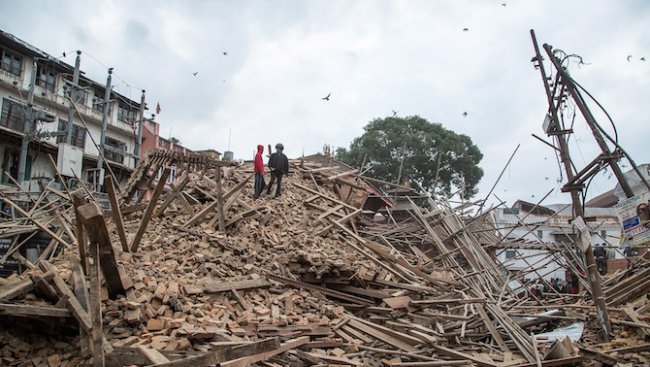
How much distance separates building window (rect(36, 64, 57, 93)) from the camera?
26422mm

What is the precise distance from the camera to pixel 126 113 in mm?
32594

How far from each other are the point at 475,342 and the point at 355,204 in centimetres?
808

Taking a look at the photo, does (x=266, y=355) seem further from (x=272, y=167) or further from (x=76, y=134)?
(x=76, y=134)

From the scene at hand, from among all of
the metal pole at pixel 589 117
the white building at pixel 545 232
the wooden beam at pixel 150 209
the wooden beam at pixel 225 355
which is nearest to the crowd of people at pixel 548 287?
the white building at pixel 545 232

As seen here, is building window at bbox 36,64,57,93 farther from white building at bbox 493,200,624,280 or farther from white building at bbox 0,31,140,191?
white building at bbox 493,200,624,280

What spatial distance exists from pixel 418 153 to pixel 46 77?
81.2 ft

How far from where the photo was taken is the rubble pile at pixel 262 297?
16.1 feet

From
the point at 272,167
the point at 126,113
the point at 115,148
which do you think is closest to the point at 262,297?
the point at 272,167

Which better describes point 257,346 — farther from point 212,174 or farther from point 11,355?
point 212,174

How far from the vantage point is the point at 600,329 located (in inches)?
241

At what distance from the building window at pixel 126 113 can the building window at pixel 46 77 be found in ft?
16.0

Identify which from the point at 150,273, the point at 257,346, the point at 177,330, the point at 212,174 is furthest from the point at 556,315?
the point at 212,174

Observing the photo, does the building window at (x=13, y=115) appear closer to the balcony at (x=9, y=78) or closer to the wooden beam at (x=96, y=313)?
the balcony at (x=9, y=78)

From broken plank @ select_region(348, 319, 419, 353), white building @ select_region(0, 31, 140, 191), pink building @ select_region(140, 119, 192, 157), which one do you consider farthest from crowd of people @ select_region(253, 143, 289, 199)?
pink building @ select_region(140, 119, 192, 157)
